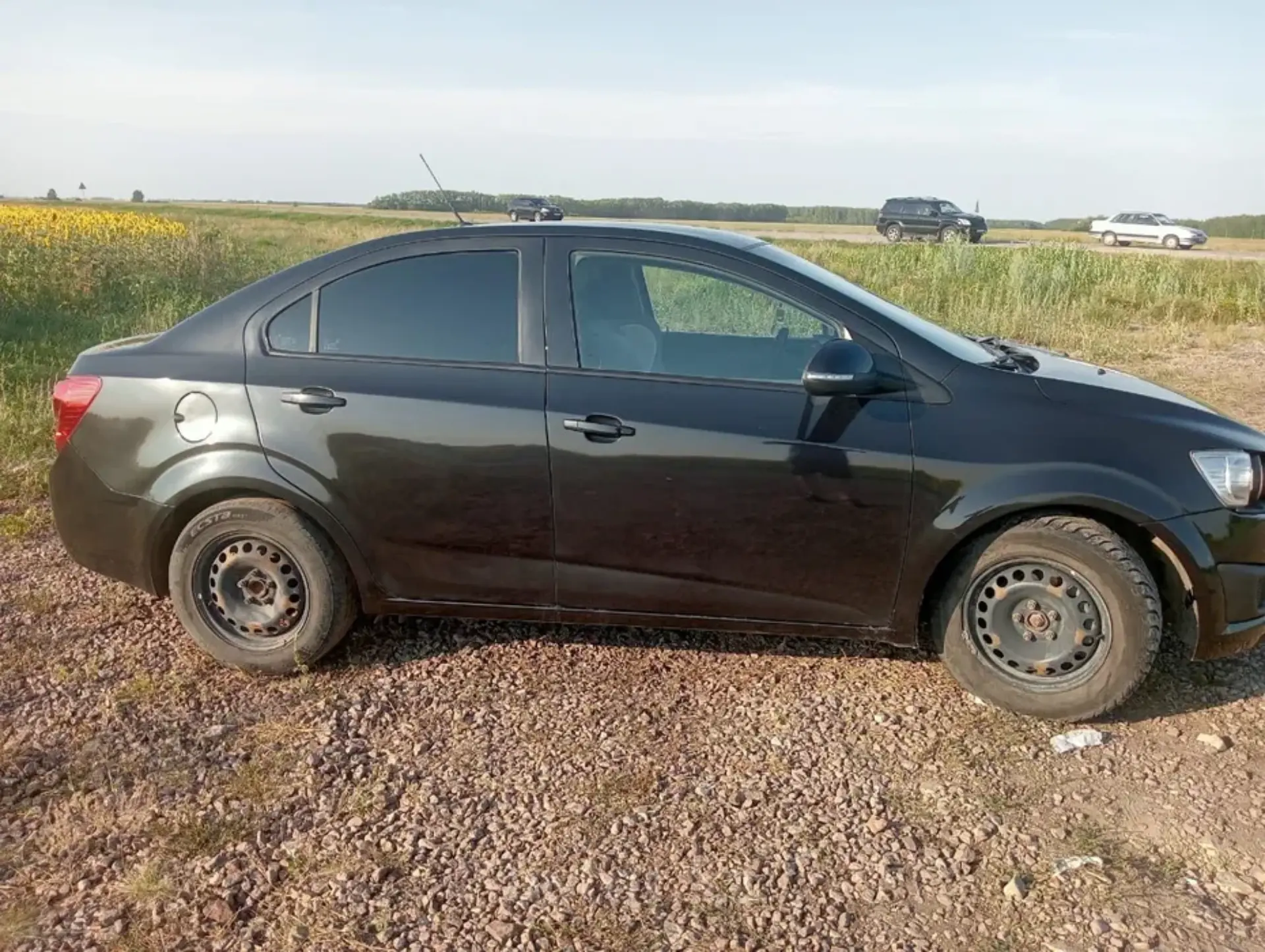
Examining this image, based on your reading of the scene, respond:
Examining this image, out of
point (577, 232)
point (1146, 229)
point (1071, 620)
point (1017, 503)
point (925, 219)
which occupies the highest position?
point (925, 219)

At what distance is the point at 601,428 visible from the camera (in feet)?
12.3

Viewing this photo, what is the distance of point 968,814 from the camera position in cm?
319

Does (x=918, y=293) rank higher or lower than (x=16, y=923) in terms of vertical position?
higher

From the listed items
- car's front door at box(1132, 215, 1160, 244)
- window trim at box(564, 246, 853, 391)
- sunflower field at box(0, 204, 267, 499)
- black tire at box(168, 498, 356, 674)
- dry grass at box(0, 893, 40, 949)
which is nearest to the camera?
dry grass at box(0, 893, 40, 949)

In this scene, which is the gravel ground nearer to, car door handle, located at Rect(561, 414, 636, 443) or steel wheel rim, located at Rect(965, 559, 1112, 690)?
steel wheel rim, located at Rect(965, 559, 1112, 690)

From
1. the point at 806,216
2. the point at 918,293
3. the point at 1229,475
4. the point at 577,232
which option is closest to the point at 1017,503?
the point at 1229,475

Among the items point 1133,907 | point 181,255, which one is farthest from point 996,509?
point 181,255

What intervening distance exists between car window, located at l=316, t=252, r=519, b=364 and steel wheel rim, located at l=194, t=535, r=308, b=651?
87 centimetres

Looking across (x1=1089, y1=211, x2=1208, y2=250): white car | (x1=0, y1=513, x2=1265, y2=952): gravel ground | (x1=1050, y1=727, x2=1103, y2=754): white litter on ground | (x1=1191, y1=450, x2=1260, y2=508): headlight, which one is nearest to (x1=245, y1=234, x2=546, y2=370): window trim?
(x1=0, y1=513, x2=1265, y2=952): gravel ground

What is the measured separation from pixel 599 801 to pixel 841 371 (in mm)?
1670

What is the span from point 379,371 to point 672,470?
3.98 ft

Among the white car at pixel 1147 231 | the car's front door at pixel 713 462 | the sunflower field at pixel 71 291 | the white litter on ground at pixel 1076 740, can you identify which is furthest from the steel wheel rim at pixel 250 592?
the white car at pixel 1147 231

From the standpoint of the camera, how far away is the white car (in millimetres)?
40844

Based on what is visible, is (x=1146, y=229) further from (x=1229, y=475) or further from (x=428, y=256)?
(x=428, y=256)
